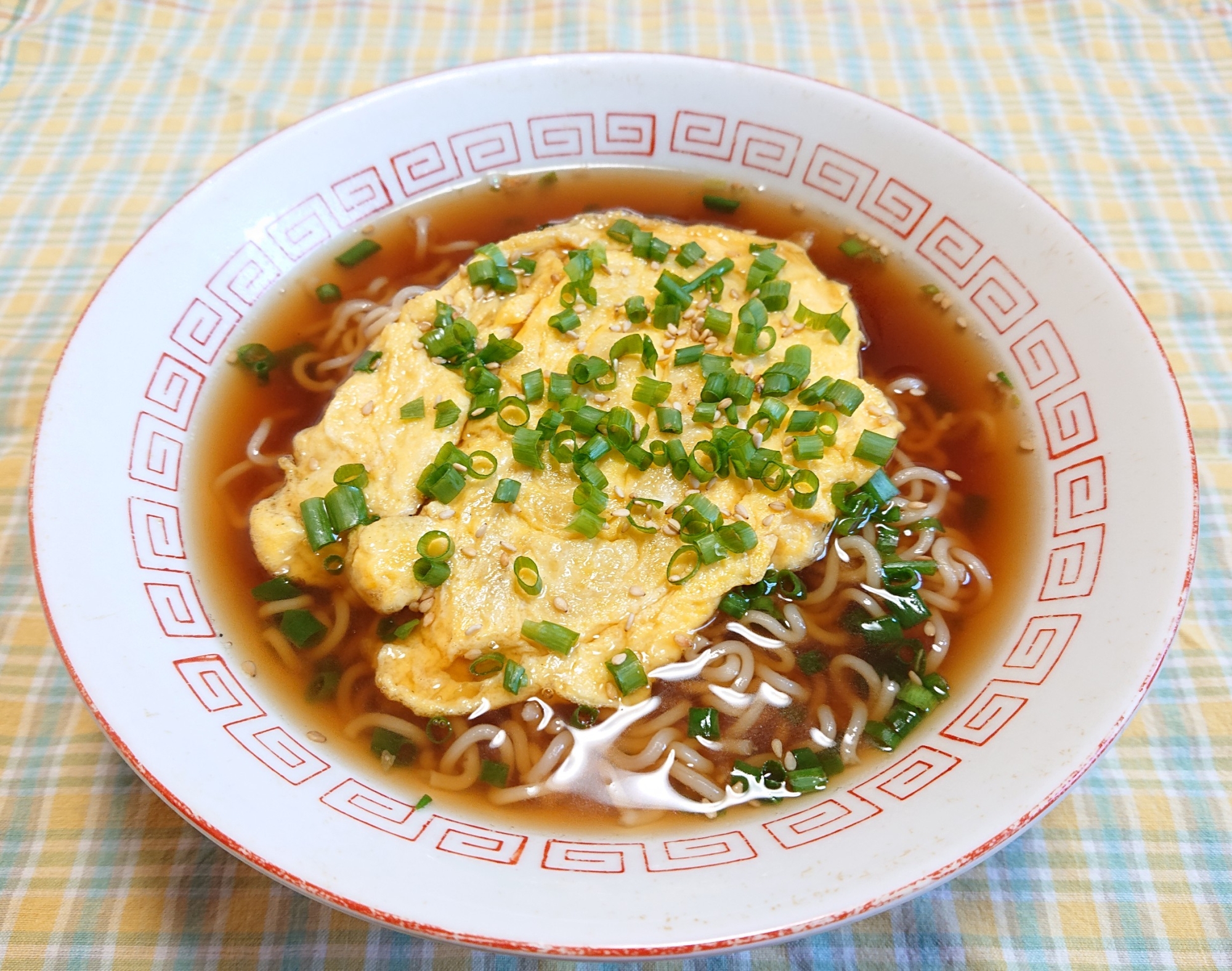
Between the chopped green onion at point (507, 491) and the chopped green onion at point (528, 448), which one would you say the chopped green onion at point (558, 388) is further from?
the chopped green onion at point (507, 491)

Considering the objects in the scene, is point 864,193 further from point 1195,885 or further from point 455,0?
point 455,0

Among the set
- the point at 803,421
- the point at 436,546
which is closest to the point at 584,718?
the point at 436,546

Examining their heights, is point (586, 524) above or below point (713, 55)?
below

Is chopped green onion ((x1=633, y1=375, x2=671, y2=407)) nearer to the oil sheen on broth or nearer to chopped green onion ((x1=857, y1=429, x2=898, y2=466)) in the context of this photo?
the oil sheen on broth

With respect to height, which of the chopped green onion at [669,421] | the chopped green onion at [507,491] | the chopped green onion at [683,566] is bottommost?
the chopped green onion at [507,491]

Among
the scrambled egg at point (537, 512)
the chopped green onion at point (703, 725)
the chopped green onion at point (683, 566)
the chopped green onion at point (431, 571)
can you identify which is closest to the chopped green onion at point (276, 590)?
the scrambled egg at point (537, 512)

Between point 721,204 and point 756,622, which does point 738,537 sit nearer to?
point 756,622
